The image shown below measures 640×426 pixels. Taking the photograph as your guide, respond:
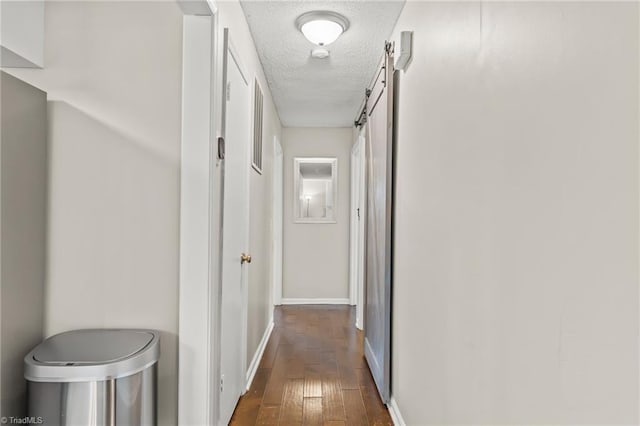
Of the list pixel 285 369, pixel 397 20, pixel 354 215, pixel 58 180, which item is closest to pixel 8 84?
pixel 58 180

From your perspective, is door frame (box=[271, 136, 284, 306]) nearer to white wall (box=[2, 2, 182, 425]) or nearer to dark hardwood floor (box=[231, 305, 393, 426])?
dark hardwood floor (box=[231, 305, 393, 426])

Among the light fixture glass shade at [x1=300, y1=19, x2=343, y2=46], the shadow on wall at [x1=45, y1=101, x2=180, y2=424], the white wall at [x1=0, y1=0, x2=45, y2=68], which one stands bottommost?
the shadow on wall at [x1=45, y1=101, x2=180, y2=424]

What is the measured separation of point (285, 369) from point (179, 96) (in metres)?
2.16

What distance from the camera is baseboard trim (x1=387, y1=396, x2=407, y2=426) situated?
2118mm

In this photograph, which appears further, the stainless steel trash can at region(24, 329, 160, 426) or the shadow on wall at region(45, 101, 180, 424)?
the shadow on wall at region(45, 101, 180, 424)

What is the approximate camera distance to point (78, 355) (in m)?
1.45

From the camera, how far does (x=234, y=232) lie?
2201mm

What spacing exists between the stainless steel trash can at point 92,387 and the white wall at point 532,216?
3.46 feet

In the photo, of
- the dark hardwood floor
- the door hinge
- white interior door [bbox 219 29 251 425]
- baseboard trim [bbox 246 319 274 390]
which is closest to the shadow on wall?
the door hinge

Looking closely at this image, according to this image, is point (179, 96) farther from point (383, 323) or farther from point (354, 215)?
point (354, 215)

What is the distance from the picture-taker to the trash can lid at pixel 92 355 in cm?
126

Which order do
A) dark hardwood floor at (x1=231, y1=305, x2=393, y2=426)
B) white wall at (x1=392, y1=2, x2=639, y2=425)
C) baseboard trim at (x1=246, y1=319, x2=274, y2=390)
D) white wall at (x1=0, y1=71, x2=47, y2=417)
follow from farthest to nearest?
baseboard trim at (x1=246, y1=319, x2=274, y2=390)
dark hardwood floor at (x1=231, y1=305, x2=393, y2=426)
white wall at (x1=0, y1=71, x2=47, y2=417)
white wall at (x1=392, y1=2, x2=639, y2=425)

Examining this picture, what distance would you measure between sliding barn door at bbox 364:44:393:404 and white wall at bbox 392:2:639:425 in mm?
681

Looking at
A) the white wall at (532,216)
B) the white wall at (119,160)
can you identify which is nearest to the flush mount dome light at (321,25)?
the white wall at (532,216)
